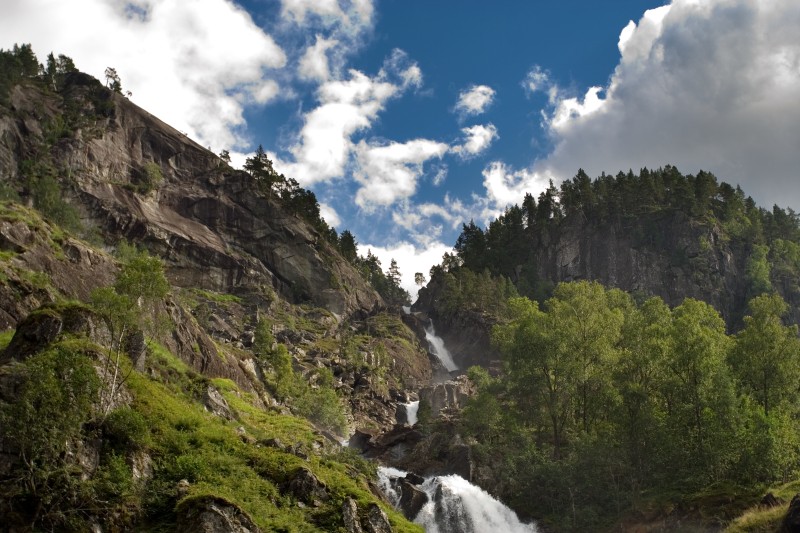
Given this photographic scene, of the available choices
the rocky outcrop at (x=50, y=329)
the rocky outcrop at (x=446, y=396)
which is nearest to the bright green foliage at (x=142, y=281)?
the rocky outcrop at (x=50, y=329)

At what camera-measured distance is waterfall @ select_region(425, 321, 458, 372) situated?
136 meters

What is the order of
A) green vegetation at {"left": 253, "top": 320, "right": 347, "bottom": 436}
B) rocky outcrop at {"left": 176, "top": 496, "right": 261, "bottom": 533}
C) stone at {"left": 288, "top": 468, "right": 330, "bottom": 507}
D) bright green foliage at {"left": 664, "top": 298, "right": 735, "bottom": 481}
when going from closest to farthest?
rocky outcrop at {"left": 176, "top": 496, "right": 261, "bottom": 533}, stone at {"left": 288, "top": 468, "right": 330, "bottom": 507}, bright green foliage at {"left": 664, "top": 298, "right": 735, "bottom": 481}, green vegetation at {"left": 253, "top": 320, "right": 347, "bottom": 436}

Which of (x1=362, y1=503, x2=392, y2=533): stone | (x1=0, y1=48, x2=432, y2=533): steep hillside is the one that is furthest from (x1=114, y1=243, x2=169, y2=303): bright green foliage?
(x1=362, y1=503, x2=392, y2=533): stone

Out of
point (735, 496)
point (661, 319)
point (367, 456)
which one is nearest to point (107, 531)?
point (735, 496)

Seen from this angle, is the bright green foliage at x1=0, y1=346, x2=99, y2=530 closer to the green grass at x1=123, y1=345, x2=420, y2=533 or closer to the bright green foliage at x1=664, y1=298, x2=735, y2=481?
the green grass at x1=123, y1=345, x2=420, y2=533

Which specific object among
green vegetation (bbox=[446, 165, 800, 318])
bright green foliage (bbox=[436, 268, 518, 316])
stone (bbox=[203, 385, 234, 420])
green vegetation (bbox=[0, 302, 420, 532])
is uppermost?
green vegetation (bbox=[446, 165, 800, 318])

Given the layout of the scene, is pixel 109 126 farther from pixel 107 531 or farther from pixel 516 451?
pixel 107 531

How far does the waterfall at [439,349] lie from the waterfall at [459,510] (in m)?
78.4

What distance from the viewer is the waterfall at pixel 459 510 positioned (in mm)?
50781

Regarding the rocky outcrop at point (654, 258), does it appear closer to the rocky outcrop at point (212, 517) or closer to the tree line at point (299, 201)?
the tree line at point (299, 201)

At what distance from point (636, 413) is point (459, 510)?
18198mm

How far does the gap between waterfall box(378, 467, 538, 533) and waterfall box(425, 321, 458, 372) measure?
257 feet

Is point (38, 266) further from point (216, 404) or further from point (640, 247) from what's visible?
point (640, 247)

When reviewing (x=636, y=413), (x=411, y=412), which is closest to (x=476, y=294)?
(x=411, y=412)
